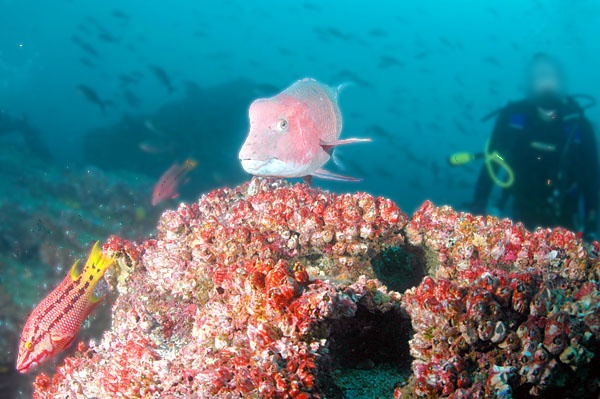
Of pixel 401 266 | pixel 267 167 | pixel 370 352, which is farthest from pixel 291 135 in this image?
pixel 401 266

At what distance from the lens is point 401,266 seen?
3.34 m

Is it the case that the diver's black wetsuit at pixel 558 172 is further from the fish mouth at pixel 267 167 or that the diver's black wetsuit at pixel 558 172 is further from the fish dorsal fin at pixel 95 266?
the fish dorsal fin at pixel 95 266

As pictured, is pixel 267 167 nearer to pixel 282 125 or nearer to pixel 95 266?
pixel 282 125

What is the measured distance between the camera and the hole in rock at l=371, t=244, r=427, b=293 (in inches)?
127

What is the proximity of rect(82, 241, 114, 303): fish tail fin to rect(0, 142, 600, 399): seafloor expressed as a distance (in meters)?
0.21

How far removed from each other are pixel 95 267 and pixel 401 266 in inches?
113

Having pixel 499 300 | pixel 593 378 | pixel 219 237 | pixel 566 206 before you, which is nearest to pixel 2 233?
pixel 219 237

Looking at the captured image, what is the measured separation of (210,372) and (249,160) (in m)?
1.12

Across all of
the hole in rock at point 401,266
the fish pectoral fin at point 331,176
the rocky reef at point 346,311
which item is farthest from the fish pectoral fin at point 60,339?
the hole in rock at point 401,266

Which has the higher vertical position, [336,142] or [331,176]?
[336,142]

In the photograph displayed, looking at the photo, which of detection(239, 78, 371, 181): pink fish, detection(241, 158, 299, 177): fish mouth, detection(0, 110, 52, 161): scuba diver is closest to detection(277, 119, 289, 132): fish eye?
detection(239, 78, 371, 181): pink fish

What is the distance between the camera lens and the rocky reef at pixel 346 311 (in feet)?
5.90

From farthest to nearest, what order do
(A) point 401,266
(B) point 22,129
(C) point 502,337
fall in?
(B) point 22,129 → (A) point 401,266 → (C) point 502,337

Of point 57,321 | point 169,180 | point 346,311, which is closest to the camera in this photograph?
point 346,311
